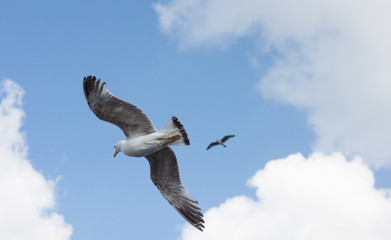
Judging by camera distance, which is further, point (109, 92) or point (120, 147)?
point (120, 147)

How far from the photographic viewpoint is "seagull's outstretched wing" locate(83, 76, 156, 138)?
1332 centimetres

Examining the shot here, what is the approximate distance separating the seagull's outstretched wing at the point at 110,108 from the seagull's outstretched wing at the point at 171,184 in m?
1.60

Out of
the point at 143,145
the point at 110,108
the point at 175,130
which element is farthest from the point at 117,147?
the point at 175,130

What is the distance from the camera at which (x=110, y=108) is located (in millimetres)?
13414

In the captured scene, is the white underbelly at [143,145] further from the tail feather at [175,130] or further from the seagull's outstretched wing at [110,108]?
the seagull's outstretched wing at [110,108]

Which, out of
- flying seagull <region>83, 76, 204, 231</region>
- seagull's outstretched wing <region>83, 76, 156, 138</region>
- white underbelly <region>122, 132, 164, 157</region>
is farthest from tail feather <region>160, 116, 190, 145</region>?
seagull's outstretched wing <region>83, 76, 156, 138</region>

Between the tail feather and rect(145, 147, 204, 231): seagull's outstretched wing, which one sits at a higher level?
the tail feather

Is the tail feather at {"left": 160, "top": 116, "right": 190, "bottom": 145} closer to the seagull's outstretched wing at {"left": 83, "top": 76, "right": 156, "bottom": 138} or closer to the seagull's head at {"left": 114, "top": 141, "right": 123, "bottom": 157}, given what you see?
the seagull's outstretched wing at {"left": 83, "top": 76, "right": 156, "bottom": 138}

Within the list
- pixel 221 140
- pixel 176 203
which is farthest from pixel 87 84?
pixel 221 140

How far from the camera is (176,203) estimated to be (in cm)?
1523

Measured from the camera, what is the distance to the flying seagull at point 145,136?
13.4m

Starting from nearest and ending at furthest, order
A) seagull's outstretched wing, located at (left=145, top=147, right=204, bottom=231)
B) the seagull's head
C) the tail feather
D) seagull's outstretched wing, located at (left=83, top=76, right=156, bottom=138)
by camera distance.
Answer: seagull's outstretched wing, located at (left=83, top=76, right=156, bottom=138), the tail feather, the seagull's head, seagull's outstretched wing, located at (left=145, top=147, right=204, bottom=231)

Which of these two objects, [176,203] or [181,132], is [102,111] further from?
[176,203]

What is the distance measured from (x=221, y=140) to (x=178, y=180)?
8.31m
